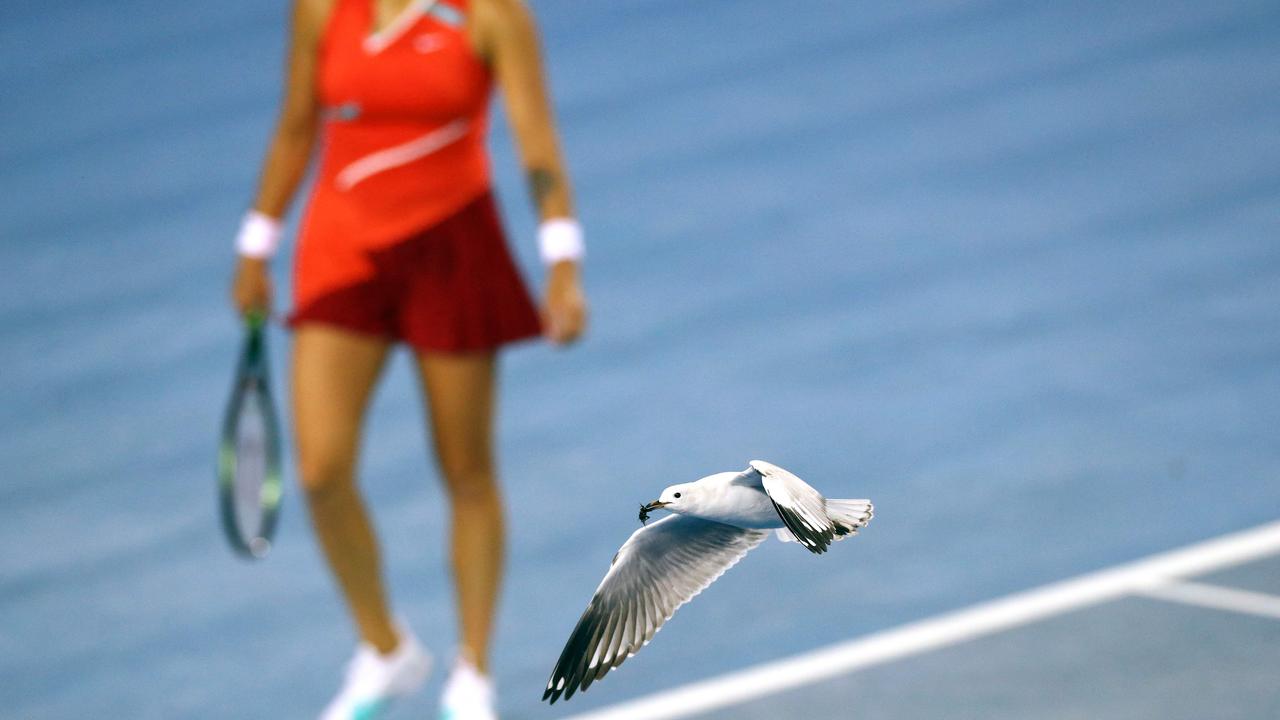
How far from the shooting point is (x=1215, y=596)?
19.5ft

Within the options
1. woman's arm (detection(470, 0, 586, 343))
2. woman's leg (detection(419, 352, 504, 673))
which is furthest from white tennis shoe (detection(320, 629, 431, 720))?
woman's arm (detection(470, 0, 586, 343))

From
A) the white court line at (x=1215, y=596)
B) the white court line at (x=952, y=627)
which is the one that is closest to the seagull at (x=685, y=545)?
the white court line at (x=952, y=627)

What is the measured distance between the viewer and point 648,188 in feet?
34.2

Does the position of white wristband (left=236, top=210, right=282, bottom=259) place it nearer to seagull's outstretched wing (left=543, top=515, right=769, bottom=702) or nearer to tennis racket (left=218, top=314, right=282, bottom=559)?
tennis racket (left=218, top=314, right=282, bottom=559)

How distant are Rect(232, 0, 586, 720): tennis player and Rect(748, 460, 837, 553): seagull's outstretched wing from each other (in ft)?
3.15

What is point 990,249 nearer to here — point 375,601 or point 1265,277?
point 1265,277

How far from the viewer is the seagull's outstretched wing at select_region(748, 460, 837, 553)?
778mm

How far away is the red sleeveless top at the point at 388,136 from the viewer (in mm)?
2551

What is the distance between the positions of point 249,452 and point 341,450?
1.49 metres

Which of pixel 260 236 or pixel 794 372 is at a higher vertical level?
pixel 260 236

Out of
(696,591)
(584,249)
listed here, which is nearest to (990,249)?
(584,249)

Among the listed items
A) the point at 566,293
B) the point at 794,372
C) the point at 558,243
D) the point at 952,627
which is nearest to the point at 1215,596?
Answer: the point at 952,627

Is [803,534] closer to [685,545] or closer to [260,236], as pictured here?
[685,545]

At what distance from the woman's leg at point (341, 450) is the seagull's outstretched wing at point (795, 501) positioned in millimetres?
2937
